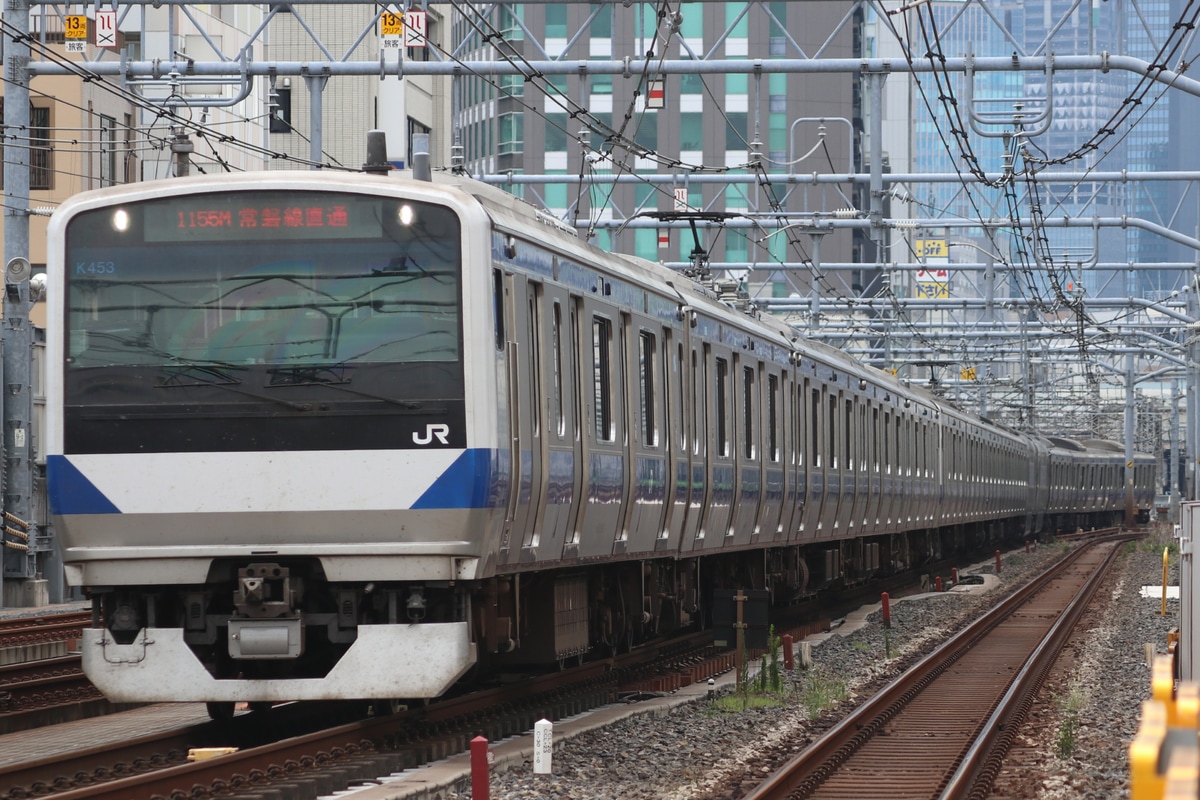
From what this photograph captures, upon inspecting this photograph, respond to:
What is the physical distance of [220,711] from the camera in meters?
10.9

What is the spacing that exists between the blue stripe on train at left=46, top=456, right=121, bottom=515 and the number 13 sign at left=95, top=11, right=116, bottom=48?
1031 cm

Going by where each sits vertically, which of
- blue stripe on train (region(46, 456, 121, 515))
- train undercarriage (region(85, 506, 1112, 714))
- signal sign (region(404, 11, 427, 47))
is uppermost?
signal sign (region(404, 11, 427, 47))

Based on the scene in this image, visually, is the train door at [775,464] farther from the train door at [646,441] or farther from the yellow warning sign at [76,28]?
the yellow warning sign at [76,28]

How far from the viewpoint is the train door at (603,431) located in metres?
12.2

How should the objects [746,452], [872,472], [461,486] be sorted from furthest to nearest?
[872,472] → [746,452] → [461,486]

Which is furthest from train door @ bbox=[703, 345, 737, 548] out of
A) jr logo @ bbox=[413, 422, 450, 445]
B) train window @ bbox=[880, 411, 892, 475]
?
train window @ bbox=[880, 411, 892, 475]

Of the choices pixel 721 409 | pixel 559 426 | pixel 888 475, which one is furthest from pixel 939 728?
pixel 888 475

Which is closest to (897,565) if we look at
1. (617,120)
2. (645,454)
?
(645,454)

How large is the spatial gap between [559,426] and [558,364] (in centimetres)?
38

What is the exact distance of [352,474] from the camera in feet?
32.3

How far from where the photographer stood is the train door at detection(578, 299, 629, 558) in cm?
1220

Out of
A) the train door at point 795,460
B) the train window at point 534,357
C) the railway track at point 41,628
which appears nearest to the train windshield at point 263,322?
the train window at point 534,357

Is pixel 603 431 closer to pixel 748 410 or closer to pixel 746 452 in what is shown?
pixel 746 452

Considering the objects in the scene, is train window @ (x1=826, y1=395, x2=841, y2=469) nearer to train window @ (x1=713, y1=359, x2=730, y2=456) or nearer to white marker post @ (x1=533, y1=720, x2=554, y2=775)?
train window @ (x1=713, y1=359, x2=730, y2=456)
